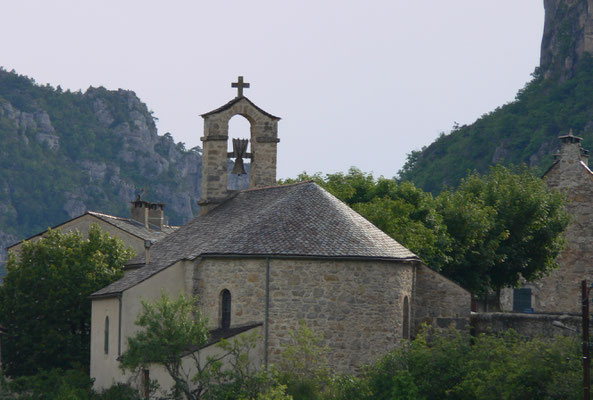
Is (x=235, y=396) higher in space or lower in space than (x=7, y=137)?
lower

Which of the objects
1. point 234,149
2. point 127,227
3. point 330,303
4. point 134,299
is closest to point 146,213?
point 127,227

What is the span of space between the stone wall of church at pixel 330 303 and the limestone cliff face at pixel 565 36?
86.4 meters

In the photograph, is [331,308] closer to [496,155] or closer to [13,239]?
[496,155]

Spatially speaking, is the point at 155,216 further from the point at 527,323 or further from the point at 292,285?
the point at 527,323

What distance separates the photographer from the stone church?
3759 cm

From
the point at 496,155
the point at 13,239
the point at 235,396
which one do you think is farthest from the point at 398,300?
the point at 13,239

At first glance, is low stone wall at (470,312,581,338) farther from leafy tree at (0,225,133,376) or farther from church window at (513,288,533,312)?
church window at (513,288,533,312)

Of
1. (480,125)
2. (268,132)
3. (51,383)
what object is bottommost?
(51,383)

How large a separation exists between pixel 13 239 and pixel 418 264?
142582 mm

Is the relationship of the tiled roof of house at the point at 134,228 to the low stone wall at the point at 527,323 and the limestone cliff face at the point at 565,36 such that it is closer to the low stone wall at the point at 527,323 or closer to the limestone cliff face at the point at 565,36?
the low stone wall at the point at 527,323

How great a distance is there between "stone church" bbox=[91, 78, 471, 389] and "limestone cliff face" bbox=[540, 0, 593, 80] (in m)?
83.1

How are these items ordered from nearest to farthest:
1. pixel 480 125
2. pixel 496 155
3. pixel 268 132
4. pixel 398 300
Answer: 1. pixel 398 300
2. pixel 268 132
3. pixel 496 155
4. pixel 480 125

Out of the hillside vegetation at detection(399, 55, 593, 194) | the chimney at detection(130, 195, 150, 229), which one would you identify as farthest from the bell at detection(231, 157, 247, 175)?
the hillside vegetation at detection(399, 55, 593, 194)

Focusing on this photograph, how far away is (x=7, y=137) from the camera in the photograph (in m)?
195
